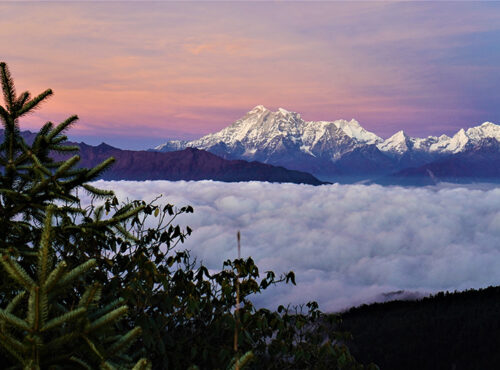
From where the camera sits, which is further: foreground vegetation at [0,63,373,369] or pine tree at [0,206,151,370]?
foreground vegetation at [0,63,373,369]

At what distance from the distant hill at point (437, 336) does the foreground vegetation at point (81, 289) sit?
78280 millimetres

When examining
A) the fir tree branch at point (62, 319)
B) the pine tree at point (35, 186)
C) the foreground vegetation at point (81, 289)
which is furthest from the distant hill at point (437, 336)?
the fir tree branch at point (62, 319)

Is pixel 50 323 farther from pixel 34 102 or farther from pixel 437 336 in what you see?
pixel 437 336

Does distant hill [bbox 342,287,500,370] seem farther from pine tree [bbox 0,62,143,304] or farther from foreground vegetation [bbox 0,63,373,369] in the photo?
pine tree [bbox 0,62,143,304]

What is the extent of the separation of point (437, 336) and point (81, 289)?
366 feet

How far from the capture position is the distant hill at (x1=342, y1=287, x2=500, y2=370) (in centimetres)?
9094

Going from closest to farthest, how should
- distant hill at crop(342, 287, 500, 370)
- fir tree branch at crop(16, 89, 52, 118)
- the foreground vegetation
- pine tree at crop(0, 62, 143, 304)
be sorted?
the foreground vegetation
pine tree at crop(0, 62, 143, 304)
fir tree branch at crop(16, 89, 52, 118)
distant hill at crop(342, 287, 500, 370)

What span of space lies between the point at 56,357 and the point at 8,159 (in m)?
4.99

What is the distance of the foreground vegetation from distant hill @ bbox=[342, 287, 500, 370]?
78.3 meters

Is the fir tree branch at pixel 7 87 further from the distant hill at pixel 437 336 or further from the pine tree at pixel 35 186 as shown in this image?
the distant hill at pixel 437 336

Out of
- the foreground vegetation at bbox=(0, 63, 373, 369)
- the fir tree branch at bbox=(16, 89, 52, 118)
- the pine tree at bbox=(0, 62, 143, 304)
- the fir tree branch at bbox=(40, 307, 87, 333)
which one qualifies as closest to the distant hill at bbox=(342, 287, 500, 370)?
the foreground vegetation at bbox=(0, 63, 373, 369)

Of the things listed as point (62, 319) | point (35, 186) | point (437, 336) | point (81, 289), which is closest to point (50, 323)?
point (62, 319)

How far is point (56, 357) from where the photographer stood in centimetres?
389

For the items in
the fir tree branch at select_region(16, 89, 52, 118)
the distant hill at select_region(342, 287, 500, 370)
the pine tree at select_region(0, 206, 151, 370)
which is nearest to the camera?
the pine tree at select_region(0, 206, 151, 370)
